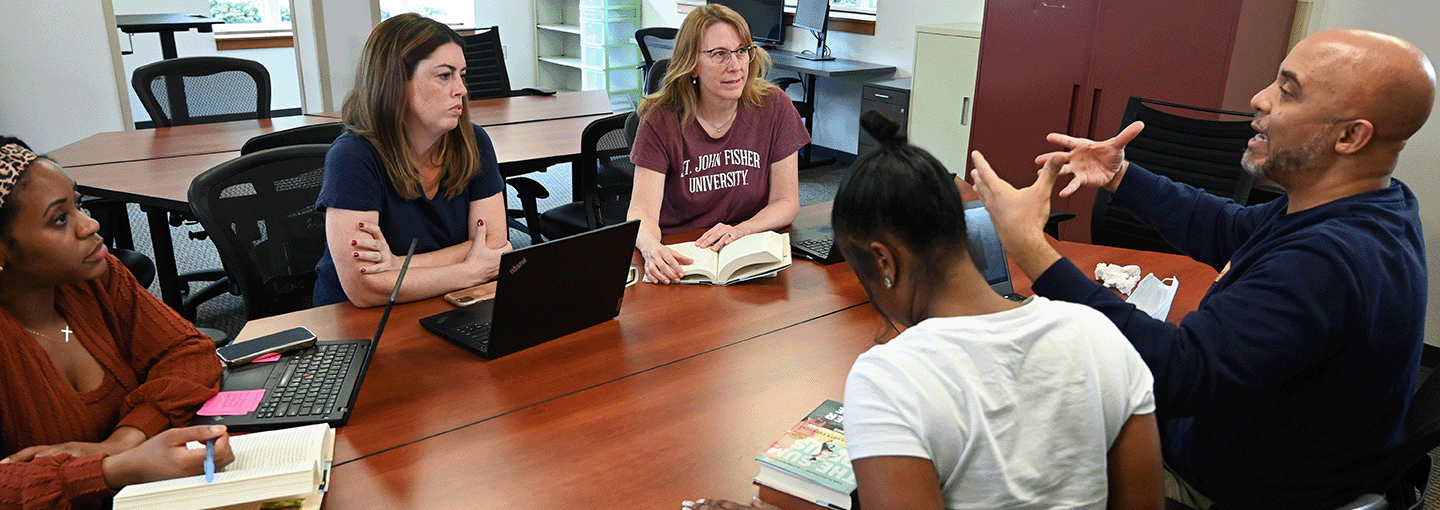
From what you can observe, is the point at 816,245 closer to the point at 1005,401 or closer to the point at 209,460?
the point at 1005,401

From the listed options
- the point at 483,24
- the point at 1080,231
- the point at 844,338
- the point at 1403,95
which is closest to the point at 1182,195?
the point at 1403,95

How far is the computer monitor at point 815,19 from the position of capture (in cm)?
567

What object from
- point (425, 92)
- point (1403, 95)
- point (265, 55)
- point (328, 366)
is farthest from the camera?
point (265, 55)

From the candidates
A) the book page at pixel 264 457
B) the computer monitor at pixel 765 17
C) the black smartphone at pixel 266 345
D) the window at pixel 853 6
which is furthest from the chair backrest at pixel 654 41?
the book page at pixel 264 457

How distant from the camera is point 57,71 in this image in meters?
4.73

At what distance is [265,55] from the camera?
24.7ft

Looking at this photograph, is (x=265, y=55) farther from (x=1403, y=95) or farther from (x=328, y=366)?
(x=1403, y=95)

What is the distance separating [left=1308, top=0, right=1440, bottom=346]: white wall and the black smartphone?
3.46 m

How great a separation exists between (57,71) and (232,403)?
440 centimetres

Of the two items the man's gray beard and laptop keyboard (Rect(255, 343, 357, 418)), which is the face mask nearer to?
the man's gray beard

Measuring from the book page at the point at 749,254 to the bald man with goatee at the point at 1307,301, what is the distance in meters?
0.73

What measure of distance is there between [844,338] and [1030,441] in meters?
0.81

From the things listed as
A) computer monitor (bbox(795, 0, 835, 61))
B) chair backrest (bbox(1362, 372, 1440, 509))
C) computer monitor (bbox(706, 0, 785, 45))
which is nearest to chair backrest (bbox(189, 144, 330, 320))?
chair backrest (bbox(1362, 372, 1440, 509))

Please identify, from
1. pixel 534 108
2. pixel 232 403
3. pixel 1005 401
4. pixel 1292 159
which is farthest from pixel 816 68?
pixel 1005 401
